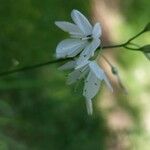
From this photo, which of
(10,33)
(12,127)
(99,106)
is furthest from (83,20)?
(99,106)

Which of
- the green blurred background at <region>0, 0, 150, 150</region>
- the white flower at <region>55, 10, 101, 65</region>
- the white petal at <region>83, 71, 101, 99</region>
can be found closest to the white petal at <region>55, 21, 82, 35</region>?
the white flower at <region>55, 10, 101, 65</region>

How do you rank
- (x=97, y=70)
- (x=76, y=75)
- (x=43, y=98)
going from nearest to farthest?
(x=97, y=70) < (x=76, y=75) < (x=43, y=98)

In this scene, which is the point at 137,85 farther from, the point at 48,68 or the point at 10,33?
the point at 10,33

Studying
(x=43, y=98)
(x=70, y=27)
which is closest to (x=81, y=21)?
(x=70, y=27)

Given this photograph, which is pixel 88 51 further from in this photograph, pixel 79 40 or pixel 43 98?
pixel 43 98

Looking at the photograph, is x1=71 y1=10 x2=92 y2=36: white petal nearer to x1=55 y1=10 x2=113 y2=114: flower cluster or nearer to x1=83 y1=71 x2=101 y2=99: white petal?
x1=55 y1=10 x2=113 y2=114: flower cluster

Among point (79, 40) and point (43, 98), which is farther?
point (43, 98)

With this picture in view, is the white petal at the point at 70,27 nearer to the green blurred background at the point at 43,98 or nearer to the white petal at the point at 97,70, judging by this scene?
the white petal at the point at 97,70
